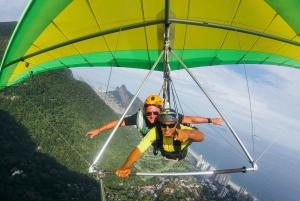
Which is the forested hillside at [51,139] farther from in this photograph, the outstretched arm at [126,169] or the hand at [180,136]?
the hand at [180,136]

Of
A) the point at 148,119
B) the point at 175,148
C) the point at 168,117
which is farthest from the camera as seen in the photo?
the point at 148,119

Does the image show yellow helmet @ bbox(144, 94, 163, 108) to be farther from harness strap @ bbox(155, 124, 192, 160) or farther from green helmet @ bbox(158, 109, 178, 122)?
green helmet @ bbox(158, 109, 178, 122)

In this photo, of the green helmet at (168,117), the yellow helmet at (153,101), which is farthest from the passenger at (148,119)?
the green helmet at (168,117)

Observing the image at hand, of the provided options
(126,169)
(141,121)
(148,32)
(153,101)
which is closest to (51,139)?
(148,32)

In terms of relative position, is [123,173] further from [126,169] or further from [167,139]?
[167,139]

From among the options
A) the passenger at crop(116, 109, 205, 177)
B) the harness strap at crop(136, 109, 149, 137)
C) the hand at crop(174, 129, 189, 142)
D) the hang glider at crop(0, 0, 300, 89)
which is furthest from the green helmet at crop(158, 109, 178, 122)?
the hang glider at crop(0, 0, 300, 89)

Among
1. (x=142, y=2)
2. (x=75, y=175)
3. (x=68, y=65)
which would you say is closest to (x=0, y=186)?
(x=75, y=175)

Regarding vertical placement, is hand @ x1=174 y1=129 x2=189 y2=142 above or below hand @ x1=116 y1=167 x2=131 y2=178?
above
